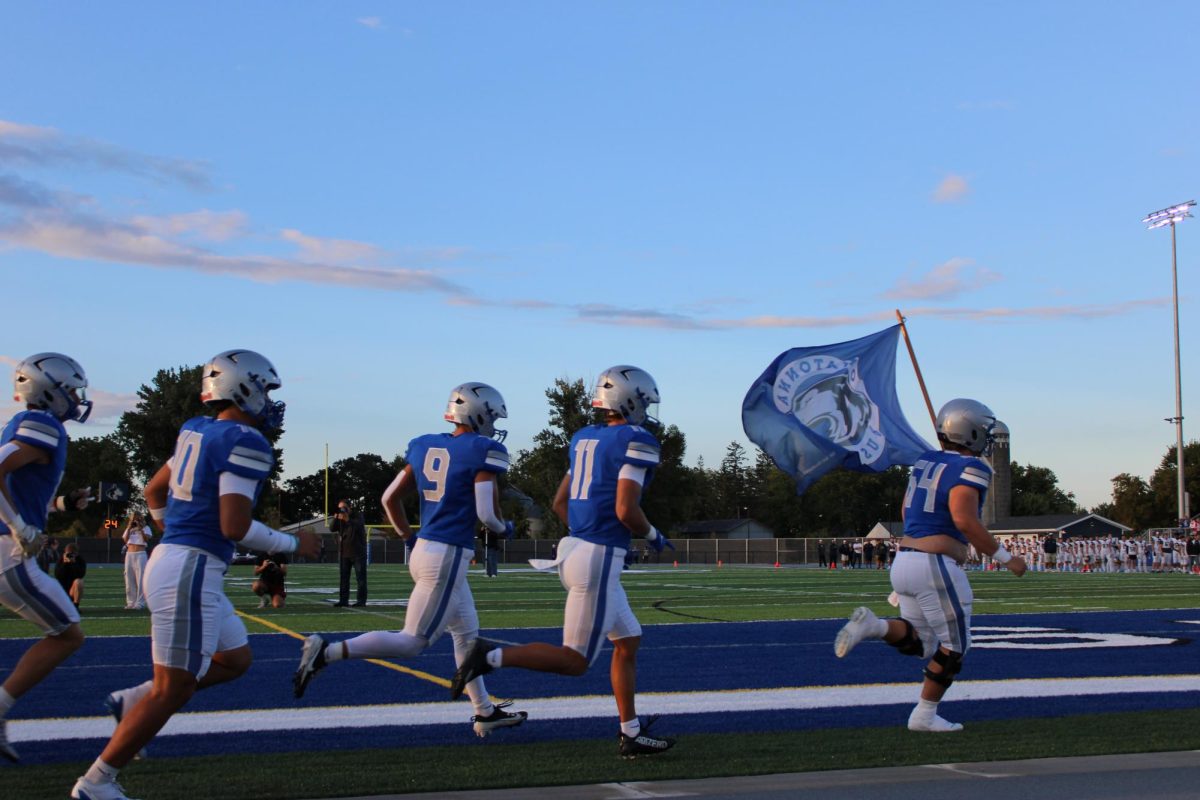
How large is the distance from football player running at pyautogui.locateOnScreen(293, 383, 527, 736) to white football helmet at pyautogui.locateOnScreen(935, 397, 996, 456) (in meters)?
2.59

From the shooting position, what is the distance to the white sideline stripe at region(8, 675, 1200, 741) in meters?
7.50

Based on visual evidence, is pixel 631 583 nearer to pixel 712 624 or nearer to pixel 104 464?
pixel 712 624

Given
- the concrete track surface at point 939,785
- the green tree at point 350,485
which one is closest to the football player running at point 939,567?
the concrete track surface at point 939,785

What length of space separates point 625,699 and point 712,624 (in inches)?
350

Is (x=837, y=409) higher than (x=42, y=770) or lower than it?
higher

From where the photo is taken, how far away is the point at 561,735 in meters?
7.25

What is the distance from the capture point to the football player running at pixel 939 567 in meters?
7.28

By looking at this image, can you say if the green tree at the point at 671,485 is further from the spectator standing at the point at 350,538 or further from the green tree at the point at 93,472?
the spectator standing at the point at 350,538

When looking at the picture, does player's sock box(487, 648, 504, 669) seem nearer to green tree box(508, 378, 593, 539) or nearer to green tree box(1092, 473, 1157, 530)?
green tree box(508, 378, 593, 539)

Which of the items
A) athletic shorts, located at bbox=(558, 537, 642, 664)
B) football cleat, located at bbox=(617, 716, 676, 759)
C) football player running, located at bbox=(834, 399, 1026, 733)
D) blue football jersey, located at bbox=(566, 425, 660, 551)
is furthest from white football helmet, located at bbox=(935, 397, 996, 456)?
football cleat, located at bbox=(617, 716, 676, 759)

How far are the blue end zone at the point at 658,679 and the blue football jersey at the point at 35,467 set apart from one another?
1236 millimetres

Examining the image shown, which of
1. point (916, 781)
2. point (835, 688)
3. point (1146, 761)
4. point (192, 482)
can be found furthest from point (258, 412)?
point (835, 688)

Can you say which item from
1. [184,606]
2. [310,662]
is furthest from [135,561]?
[184,606]

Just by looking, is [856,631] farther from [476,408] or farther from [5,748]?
[5,748]
